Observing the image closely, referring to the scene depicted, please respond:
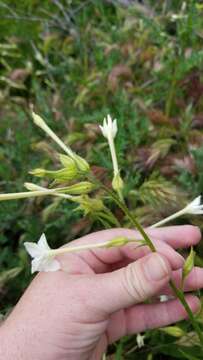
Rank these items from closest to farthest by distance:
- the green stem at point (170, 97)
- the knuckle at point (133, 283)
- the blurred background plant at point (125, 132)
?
the knuckle at point (133, 283) < the blurred background plant at point (125, 132) < the green stem at point (170, 97)

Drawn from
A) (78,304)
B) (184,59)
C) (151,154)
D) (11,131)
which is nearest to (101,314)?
(78,304)

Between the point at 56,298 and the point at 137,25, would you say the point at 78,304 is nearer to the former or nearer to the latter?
the point at 56,298

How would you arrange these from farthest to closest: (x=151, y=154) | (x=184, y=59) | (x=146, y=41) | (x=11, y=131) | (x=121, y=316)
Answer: (x=146, y=41) < (x=11, y=131) < (x=184, y=59) < (x=151, y=154) < (x=121, y=316)

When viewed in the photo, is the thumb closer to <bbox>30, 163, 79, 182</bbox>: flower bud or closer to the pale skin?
the pale skin

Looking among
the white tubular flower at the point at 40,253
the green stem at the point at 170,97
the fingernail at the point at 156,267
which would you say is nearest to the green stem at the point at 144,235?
the fingernail at the point at 156,267

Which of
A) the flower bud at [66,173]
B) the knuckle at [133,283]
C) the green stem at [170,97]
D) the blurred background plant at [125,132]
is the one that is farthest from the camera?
the green stem at [170,97]

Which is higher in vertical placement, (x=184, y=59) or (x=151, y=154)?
(x=184, y=59)

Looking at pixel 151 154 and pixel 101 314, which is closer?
pixel 101 314

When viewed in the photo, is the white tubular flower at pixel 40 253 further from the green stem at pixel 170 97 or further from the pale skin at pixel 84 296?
the green stem at pixel 170 97

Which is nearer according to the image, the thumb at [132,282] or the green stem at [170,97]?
the thumb at [132,282]

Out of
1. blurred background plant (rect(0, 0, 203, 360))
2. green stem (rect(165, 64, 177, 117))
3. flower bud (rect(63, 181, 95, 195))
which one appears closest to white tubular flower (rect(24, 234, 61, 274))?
flower bud (rect(63, 181, 95, 195))
